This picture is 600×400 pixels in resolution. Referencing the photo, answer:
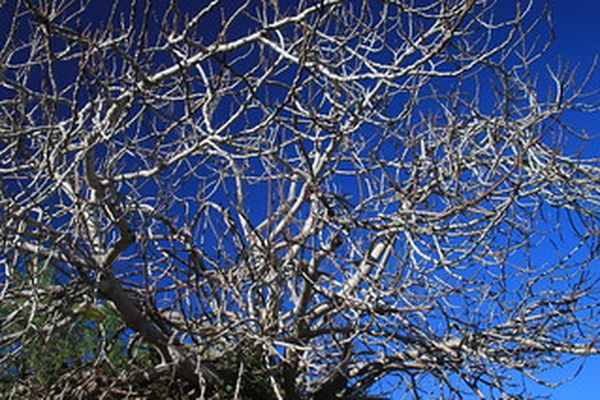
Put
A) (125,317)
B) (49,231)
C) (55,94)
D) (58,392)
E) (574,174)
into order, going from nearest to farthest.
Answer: (55,94) < (49,231) < (125,317) < (58,392) < (574,174)

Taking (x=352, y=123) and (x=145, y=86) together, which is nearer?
(x=145, y=86)

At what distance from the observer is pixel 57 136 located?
15.5 ft

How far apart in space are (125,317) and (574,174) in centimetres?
369

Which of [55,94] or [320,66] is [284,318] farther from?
[55,94]

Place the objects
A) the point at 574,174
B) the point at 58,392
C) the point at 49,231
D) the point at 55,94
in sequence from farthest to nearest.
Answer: the point at 574,174
the point at 58,392
the point at 49,231
the point at 55,94

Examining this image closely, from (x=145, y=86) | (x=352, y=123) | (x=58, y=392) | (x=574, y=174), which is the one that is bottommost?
(x=58, y=392)

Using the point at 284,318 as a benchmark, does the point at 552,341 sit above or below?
above

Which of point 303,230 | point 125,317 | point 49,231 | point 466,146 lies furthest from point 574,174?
point 49,231

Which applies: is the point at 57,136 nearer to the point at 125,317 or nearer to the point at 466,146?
the point at 125,317

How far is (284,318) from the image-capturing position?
5.05 meters

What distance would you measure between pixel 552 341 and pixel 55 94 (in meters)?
3.77

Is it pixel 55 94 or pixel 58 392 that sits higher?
pixel 55 94

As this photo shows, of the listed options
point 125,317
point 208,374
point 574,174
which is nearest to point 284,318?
point 208,374

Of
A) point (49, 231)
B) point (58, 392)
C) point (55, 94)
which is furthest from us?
point (58, 392)
